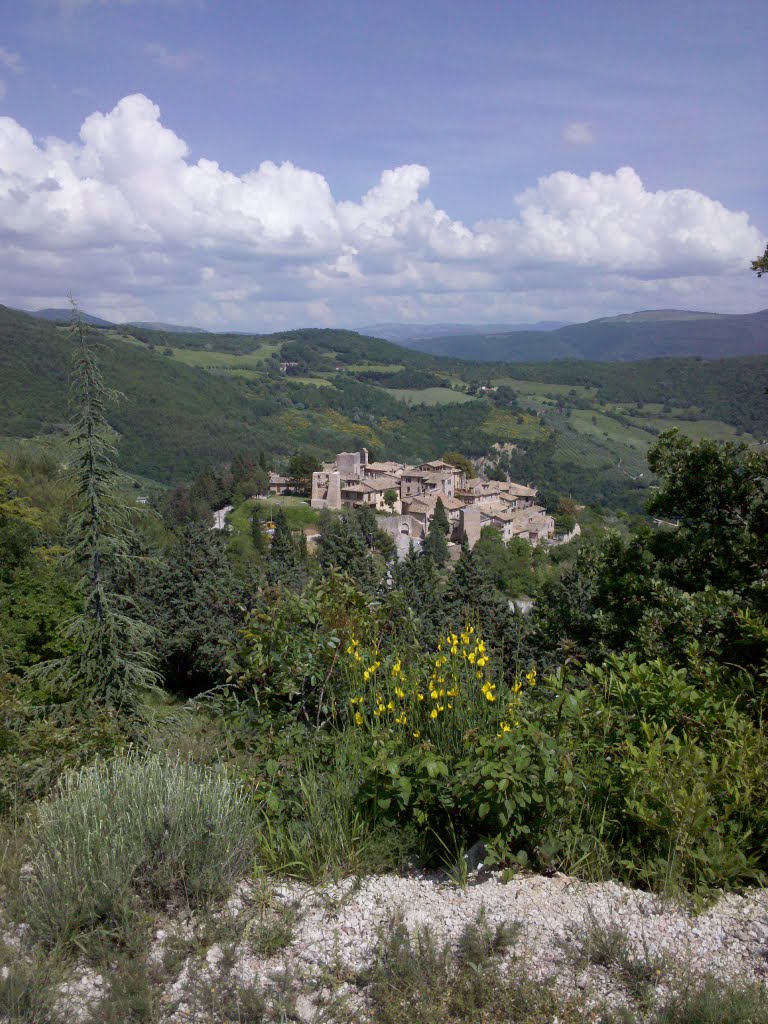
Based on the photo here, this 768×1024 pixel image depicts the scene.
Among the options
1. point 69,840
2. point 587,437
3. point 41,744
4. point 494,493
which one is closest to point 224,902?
point 69,840

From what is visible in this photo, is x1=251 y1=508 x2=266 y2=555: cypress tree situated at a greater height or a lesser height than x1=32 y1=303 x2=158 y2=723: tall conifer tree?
lesser

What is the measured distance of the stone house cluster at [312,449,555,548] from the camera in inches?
2299

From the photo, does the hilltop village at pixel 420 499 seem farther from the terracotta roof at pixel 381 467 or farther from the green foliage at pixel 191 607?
the green foliage at pixel 191 607

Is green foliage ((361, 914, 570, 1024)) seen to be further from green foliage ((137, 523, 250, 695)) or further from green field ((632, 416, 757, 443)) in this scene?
green field ((632, 416, 757, 443))

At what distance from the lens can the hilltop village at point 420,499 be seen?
58.3 metres

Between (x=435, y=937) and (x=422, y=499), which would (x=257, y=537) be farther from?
(x=435, y=937)

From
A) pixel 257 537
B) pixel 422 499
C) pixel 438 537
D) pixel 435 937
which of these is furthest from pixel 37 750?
pixel 422 499

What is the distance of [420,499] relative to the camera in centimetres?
6469

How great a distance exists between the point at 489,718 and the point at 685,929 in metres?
1.12

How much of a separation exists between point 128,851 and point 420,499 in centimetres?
6219

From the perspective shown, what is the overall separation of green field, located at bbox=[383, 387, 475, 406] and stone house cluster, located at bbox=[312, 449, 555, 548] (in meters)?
78.0

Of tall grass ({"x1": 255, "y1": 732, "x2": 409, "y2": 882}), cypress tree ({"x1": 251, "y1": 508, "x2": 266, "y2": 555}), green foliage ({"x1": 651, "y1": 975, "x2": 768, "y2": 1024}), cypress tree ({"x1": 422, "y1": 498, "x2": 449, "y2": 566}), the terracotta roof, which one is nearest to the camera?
green foliage ({"x1": 651, "y1": 975, "x2": 768, "y2": 1024})

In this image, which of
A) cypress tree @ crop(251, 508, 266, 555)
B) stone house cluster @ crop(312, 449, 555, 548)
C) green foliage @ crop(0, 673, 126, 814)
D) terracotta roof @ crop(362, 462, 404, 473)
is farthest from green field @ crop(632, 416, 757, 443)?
green foliage @ crop(0, 673, 126, 814)

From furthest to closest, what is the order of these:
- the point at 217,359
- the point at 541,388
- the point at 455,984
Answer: the point at 541,388 → the point at 217,359 → the point at 455,984
